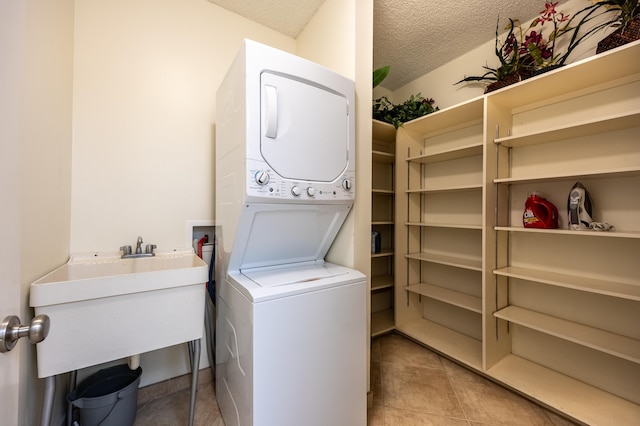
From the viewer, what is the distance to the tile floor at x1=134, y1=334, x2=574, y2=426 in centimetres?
138

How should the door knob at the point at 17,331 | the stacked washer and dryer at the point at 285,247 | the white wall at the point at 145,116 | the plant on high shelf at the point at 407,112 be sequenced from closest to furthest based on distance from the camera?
the door knob at the point at 17,331 < the stacked washer and dryer at the point at 285,247 < the white wall at the point at 145,116 < the plant on high shelf at the point at 407,112

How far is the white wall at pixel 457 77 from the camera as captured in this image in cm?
202

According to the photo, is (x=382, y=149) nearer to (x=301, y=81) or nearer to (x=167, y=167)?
(x=301, y=81)

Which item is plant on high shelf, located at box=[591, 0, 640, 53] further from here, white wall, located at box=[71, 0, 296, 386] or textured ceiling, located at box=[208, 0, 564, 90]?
white wall, located at box=[71, 0, 296, 386]

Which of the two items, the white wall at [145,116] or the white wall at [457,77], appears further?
the white wall at [457,77]

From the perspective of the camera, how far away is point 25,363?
812 millimetres

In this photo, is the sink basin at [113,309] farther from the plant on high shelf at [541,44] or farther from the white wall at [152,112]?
the plant on high shelf at [541,44]

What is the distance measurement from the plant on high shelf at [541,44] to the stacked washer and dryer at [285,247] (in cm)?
134

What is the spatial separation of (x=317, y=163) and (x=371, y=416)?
152cm

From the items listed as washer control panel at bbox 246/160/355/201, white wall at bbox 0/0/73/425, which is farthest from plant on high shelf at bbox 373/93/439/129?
white wall at bbox 0/0/73/425

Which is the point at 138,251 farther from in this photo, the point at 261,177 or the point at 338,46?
the point at 338,46

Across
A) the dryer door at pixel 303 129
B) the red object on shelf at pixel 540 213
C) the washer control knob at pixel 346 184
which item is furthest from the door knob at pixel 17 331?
the red object on shelf at pixel 540 213

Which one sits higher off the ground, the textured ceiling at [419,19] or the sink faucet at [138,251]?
the textured ceiling at [419,19]

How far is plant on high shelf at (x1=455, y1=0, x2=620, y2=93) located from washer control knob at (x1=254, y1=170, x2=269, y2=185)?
1.87 metres
